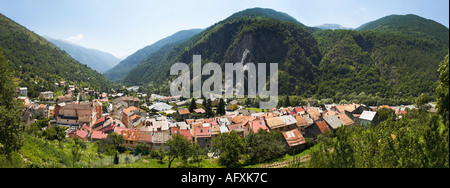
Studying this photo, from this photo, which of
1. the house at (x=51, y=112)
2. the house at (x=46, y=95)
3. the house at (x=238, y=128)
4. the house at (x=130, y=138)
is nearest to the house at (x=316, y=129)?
the house at (x=238, y=128)

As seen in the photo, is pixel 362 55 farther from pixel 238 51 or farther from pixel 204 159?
pixel 204 159

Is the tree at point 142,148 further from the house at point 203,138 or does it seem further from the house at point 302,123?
the house at point 302,123

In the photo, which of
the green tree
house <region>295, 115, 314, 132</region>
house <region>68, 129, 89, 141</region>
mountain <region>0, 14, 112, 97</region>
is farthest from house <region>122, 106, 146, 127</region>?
mountain <region>0, 14, 112, 97</region>

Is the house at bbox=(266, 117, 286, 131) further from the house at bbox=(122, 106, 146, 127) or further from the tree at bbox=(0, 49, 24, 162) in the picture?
the tree at bbox=(0, 49, 24, 162)

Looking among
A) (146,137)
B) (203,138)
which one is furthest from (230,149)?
(146,137)

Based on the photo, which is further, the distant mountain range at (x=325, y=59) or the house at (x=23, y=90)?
the distant mountain range at (x=325, y=59)
